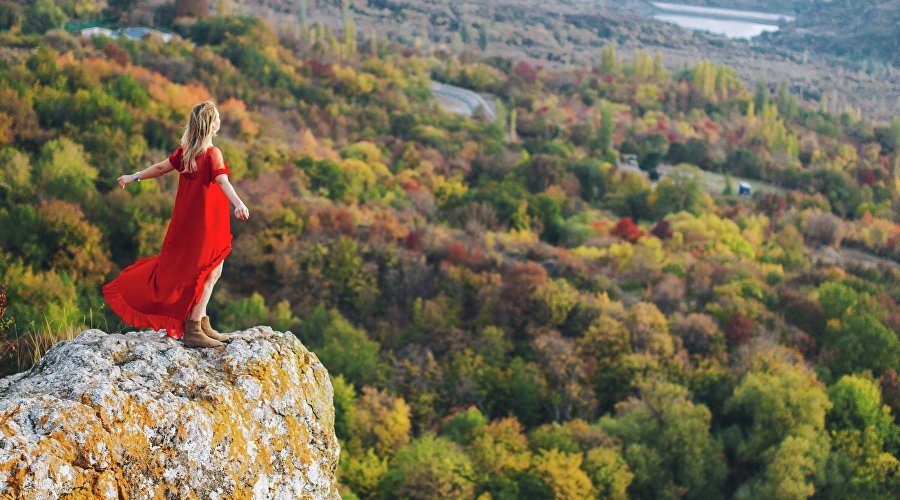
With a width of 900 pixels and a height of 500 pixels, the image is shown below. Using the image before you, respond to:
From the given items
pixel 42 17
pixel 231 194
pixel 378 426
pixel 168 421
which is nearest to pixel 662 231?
pixel 378 426

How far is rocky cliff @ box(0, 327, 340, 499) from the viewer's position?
21.5 feet

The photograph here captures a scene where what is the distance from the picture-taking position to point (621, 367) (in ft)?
122

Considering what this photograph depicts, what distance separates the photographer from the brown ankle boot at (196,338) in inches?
330

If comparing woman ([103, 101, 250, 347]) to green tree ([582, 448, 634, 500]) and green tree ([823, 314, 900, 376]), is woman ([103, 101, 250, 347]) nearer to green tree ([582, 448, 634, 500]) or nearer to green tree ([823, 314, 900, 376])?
green tree ([582, 448, 634, 500])

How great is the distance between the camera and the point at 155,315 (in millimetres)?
8695

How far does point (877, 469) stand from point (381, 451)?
1702cm

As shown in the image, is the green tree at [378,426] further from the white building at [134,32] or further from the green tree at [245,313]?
the white building at [134,32]

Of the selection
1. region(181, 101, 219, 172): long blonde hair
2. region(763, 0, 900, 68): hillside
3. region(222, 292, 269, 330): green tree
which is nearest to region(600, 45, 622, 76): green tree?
region(763, 0, 900, 68): hillside

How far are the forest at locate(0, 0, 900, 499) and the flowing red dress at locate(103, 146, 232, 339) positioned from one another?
151cm

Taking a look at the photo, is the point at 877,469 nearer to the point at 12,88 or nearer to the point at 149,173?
the point at 149,173

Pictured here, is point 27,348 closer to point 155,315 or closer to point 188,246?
point 155,315

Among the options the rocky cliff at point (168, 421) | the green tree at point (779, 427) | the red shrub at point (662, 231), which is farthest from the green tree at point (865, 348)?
the rocky cliff at point (168, 421)

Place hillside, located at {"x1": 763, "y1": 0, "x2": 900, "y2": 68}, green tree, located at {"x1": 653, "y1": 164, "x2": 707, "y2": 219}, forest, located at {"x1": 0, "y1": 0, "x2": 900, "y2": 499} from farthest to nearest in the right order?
hillside, located at {"x1": 763, "y1": 0, "x2": 900, "y2": 68}, green tree, located at {"x1": 653, "y1": 164, "x2": 707, "y2": 219}, forest, located at {"x1": 0, "y1": 0, "x2": 900, "y2": 499}

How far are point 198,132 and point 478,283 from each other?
34.6 meters
